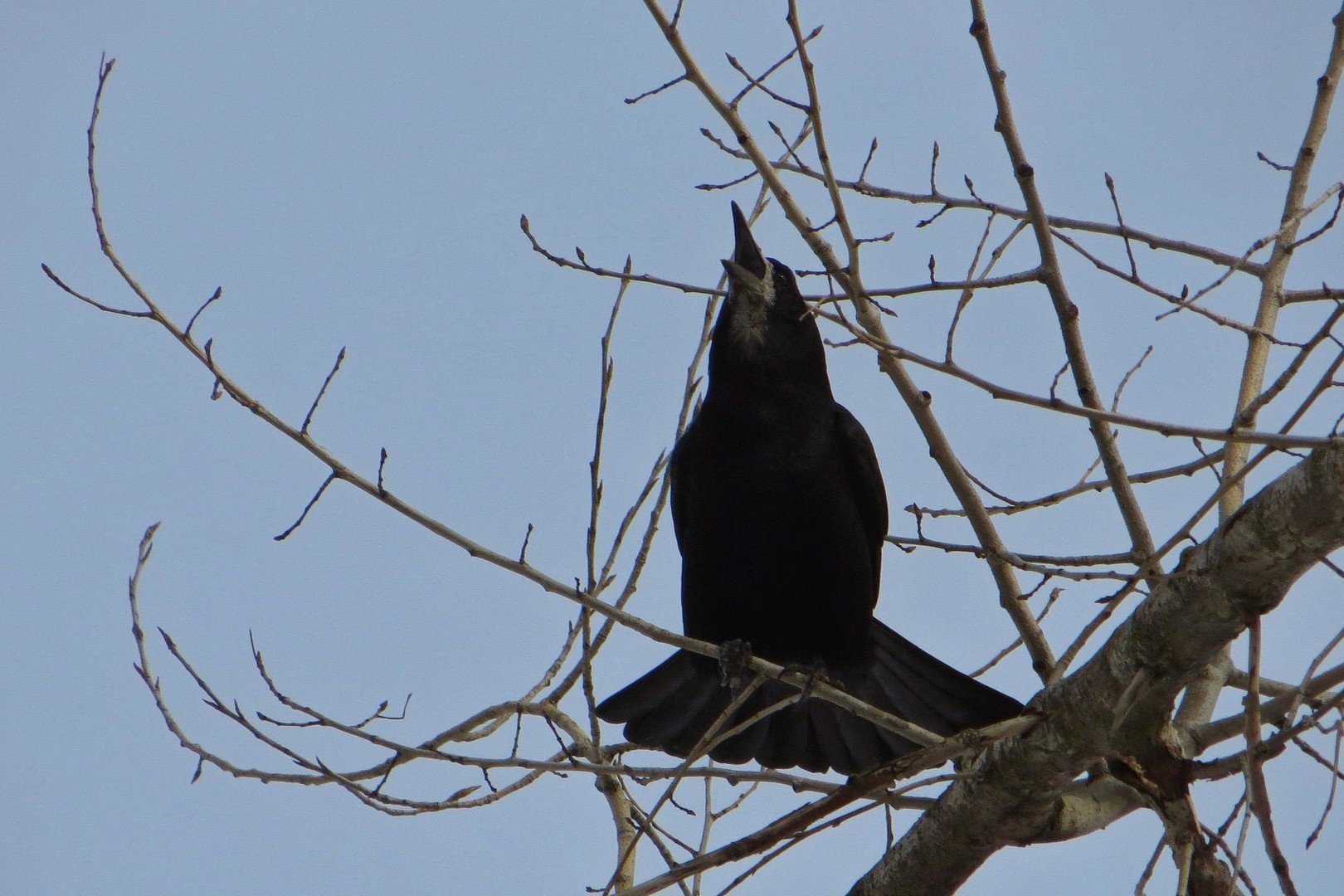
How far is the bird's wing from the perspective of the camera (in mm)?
4672

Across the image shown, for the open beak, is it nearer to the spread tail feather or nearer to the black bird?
the black bird

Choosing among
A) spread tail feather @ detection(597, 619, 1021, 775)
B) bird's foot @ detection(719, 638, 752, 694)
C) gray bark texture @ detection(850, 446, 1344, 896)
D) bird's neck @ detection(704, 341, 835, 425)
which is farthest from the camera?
bird's neck @ detection(704, 341, 835, 425)

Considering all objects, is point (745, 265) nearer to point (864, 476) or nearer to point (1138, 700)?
Answer: point (864, 476)

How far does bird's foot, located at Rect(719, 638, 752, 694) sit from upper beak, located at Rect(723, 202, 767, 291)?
135 centimetres

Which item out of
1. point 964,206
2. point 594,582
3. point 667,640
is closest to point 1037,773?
point 667,640

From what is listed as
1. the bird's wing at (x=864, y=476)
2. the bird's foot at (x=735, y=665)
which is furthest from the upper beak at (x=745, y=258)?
the bird's foot at (x=735, y=665)

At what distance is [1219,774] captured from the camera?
2914 millimetres

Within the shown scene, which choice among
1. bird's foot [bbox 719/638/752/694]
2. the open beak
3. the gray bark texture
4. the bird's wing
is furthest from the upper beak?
the gray bark texture

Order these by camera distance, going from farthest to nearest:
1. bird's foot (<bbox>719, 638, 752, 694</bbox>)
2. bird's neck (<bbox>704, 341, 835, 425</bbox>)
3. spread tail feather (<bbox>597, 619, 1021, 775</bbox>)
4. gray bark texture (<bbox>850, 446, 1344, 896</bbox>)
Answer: bird's neck (<bbox>704, 341, 835, 425</bbox>)
spread tail feather (<bbox>597, 619, 1021, 775</bbox>)
bird's foot (<bbox>719, 638, 752, 694</bbox>)
gray bark texture (<bbox>850, 446, 1344, 896</bbox>)

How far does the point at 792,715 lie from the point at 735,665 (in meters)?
0.39

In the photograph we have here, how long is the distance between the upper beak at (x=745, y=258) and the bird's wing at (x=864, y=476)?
58 cm

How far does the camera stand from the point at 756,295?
188 inches

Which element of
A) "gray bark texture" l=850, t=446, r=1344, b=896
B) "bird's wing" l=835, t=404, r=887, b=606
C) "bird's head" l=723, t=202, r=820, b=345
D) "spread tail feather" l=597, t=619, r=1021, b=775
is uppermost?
"bird's head" l=723, t=202, r=820, b=345

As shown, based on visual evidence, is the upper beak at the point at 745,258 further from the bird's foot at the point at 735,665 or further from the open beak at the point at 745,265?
the bird's foot at the point at 735,665
